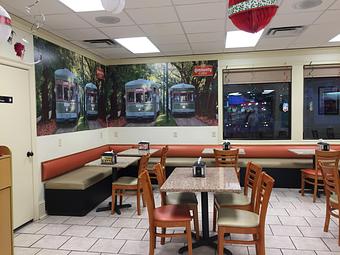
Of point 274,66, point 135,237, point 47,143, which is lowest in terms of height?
point 135,237

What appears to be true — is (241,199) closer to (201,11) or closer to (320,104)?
(201,11)

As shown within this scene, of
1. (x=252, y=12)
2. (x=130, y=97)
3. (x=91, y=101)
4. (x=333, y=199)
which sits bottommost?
(x=333, y=199)

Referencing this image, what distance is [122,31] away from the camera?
487 cm

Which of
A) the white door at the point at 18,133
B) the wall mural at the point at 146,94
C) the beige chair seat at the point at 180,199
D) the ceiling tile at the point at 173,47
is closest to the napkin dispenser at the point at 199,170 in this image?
the beige chair seat at the point at 180,199

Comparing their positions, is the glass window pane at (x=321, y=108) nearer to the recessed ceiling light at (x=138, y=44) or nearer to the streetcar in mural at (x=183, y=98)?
the streetcar in mural at (x=183, y=98)

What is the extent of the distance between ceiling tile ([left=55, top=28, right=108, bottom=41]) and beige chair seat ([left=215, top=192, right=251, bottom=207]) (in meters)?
3.19

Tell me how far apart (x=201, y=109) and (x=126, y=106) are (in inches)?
71.8

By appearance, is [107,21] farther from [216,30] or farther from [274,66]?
[274,66]

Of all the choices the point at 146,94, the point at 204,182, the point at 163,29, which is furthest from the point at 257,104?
the point at 204,182

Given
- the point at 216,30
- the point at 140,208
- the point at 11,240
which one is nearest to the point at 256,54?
the point at 216,30

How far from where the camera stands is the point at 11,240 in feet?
9.86

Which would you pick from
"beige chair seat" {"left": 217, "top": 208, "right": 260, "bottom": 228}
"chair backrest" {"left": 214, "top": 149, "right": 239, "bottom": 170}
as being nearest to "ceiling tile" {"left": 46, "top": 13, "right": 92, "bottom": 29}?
"chair backrest" {"left": 214, "top": 149, "right": 239, "bottom": 170}

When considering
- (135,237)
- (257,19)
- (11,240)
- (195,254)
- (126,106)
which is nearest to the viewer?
(257,19)

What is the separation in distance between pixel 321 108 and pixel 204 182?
15.2 feet
